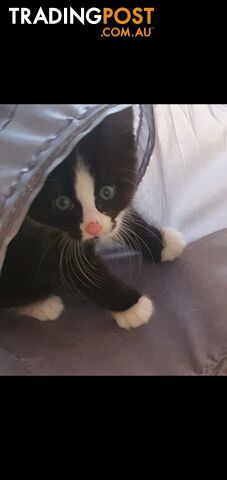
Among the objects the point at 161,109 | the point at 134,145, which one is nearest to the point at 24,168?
the point at 134,145

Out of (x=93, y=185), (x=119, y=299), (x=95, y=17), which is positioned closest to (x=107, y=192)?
(x=93, y=185)

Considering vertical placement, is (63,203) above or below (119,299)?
above

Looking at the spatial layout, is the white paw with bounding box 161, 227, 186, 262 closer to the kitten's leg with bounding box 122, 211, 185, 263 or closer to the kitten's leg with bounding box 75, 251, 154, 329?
the kitten's leg with bounding box 122, 211, 185, 263

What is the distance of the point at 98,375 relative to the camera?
99cm

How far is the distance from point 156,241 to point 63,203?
0.31 m

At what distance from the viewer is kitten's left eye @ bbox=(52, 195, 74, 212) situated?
97 cm

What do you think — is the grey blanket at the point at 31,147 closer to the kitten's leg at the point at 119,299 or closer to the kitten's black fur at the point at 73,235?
the kitten's black fur at the point at 73,235

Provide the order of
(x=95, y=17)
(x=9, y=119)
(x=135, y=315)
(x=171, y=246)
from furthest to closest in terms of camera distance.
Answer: (x=171, y=246) → (x=135, y=315) → (x=9, y=119) → (x=95, y=17)

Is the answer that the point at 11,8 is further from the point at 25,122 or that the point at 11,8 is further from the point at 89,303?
the point at 89,303

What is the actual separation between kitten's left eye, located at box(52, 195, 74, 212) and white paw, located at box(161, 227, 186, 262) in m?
0.31

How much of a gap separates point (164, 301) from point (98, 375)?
0.72ft

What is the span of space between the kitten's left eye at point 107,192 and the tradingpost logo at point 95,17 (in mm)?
291

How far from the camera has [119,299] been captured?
1.07 m

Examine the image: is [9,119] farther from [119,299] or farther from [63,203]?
[119,299]
